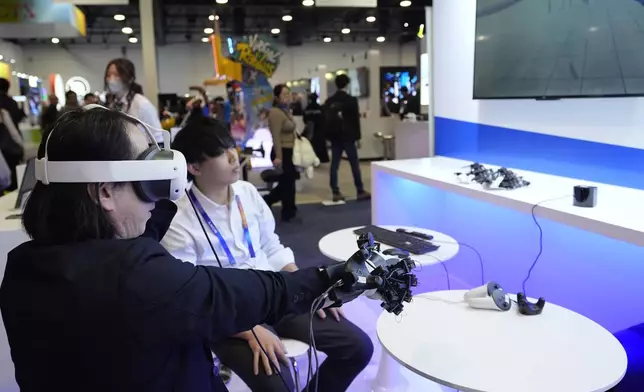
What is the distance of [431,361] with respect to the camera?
135 centimetres

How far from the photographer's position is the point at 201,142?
74.1 inches

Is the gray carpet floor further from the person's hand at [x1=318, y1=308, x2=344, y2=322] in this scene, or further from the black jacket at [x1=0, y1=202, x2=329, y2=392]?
the black jacket at [x1=0, y1=202, x2=329, y2=392]

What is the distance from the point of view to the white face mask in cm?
391

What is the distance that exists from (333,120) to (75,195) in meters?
5.80

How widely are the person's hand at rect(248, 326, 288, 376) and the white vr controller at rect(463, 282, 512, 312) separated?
61 cm

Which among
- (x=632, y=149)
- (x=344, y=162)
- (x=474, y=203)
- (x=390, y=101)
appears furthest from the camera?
(x=390, y=101)

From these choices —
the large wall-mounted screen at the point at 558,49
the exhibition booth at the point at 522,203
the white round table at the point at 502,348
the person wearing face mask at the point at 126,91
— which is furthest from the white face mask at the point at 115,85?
the white round table at the point at 502,348

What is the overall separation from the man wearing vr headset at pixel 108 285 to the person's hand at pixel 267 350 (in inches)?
26.1

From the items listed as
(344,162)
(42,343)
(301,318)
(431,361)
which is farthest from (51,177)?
(344,162)

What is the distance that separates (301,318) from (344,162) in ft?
30.5

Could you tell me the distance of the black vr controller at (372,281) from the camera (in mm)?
1062

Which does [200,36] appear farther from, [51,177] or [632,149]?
[51,177]

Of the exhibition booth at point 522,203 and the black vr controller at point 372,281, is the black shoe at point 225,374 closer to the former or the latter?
the exhibition booth at point 522,203

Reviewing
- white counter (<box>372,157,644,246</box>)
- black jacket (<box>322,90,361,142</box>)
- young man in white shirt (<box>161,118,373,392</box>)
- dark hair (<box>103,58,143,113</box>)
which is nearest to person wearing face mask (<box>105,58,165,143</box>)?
dark hair (<box>103,58,143,113</box>)
